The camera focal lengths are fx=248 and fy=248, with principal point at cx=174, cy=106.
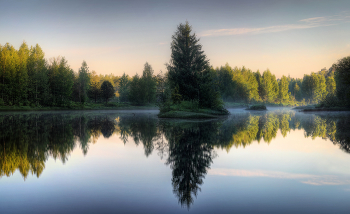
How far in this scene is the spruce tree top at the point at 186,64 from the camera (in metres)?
30.5

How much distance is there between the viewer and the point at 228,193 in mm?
4457

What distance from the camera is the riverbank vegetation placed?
101 feet

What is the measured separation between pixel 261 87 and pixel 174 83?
90123mm

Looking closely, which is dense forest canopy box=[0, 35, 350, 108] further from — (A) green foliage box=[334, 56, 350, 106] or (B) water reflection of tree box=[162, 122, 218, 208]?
(B) water reflection of tree box=[162, 122, 218, 208]

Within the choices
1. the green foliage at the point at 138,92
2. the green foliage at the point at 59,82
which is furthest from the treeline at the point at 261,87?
the green foliage at the point at 59,82

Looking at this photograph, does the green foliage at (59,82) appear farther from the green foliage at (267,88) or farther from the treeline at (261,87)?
the green foliage at (267,88)

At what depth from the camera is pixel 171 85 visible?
30797mm

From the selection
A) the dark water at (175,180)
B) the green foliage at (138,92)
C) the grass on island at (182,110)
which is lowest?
the dark water at (175,180)

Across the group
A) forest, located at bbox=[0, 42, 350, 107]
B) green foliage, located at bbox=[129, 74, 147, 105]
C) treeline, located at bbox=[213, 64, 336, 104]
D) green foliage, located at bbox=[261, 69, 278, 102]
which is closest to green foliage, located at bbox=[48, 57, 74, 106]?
forest, located at bbox=[0, 42, 350, 107]

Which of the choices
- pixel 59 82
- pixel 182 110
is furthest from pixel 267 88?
pixel 182 110

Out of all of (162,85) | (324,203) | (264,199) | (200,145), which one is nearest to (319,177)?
(324,203)

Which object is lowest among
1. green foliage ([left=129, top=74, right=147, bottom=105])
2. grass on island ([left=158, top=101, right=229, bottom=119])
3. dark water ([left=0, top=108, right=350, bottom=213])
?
dark water ([left=0, top=108, right=350, bottom=213])

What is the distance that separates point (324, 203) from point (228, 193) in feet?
5.02

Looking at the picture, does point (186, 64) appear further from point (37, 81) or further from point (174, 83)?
point (37, 81)
